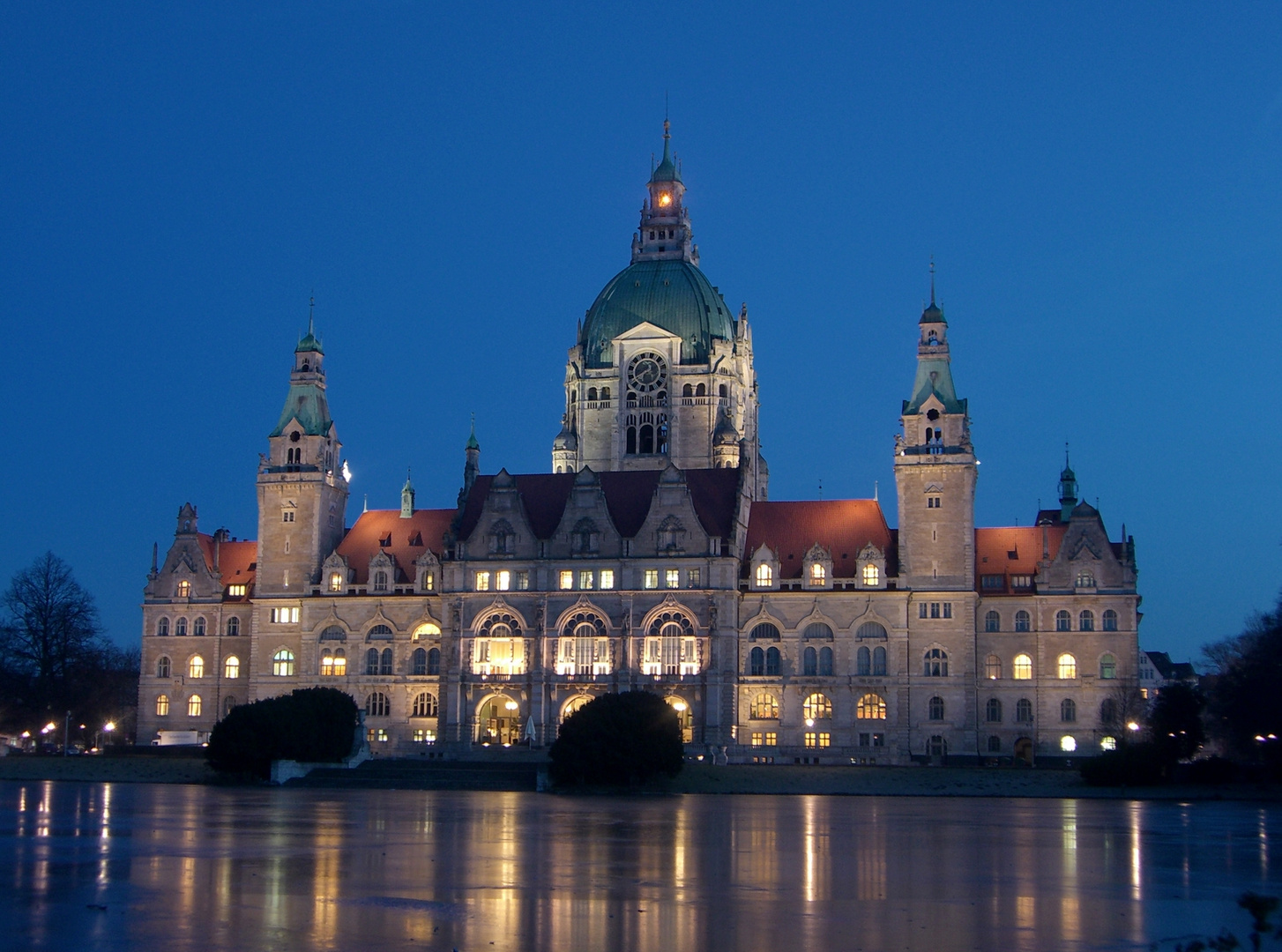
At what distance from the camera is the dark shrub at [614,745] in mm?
70938

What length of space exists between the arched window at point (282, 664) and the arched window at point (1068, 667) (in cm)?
4986

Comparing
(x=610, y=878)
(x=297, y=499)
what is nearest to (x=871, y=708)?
(x=297, y=499)

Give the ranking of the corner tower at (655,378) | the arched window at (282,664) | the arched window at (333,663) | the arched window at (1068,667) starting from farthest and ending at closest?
the corner tower at (655,378) → the arched window at (282,664) → the arched window at (333,663) → the arched window at (1068,667)

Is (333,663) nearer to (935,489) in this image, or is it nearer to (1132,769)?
(935,489)

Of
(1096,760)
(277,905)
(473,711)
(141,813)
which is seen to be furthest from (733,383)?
(277,905)

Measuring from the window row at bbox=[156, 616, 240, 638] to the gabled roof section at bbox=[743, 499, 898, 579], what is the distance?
36.5 metres

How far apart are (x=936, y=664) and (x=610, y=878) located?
218 ft

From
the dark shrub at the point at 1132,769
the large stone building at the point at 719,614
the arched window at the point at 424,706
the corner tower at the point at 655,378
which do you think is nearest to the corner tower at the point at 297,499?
the large stone building at the point at 719,614

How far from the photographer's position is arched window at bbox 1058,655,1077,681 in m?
96.1

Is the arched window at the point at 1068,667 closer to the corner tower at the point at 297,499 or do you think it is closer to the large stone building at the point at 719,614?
the large stone building at the point at 719,614

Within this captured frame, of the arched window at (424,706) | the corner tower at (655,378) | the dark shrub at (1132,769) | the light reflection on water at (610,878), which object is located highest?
the corner tower at (655,378)

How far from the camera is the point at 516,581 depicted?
98.3m

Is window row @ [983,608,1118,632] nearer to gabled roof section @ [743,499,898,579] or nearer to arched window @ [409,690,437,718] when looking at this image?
gabled roof section @ [743,499,898,579]

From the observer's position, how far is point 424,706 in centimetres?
10144
